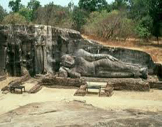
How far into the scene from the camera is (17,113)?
344 inches

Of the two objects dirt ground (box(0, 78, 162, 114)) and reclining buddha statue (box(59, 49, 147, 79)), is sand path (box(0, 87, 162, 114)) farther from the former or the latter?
reclining buddha statue (box(59, 49, 147, 79))

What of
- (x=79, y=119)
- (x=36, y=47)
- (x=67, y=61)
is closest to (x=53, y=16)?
(x=36, y=47)

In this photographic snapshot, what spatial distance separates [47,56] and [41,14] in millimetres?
17792

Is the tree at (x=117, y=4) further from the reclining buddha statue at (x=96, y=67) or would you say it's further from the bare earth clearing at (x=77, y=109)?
the bare earth clearing at (x=77, y=109)

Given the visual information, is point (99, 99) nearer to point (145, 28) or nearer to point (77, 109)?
point (77, 109)

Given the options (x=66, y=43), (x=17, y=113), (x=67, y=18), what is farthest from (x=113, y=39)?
(x=17, y=113)

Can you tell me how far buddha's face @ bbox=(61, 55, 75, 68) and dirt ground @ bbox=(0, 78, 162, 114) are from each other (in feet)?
7.27

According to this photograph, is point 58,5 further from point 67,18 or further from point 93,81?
point 93,81

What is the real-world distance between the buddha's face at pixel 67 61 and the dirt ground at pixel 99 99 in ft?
7.27

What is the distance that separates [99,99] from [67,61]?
4235 mm

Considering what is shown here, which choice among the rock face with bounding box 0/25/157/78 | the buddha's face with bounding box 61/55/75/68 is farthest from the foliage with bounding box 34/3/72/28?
Result: the buddha's face with bounding box 61/55/75/68

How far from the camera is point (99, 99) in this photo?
40.7ft

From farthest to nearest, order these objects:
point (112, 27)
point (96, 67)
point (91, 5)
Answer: point (91, 5) < point (112, 27) < point (96, 67)

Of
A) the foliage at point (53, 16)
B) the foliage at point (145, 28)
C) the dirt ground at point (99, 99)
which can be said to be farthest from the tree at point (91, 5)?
the dirt ground at point (99, 99)
